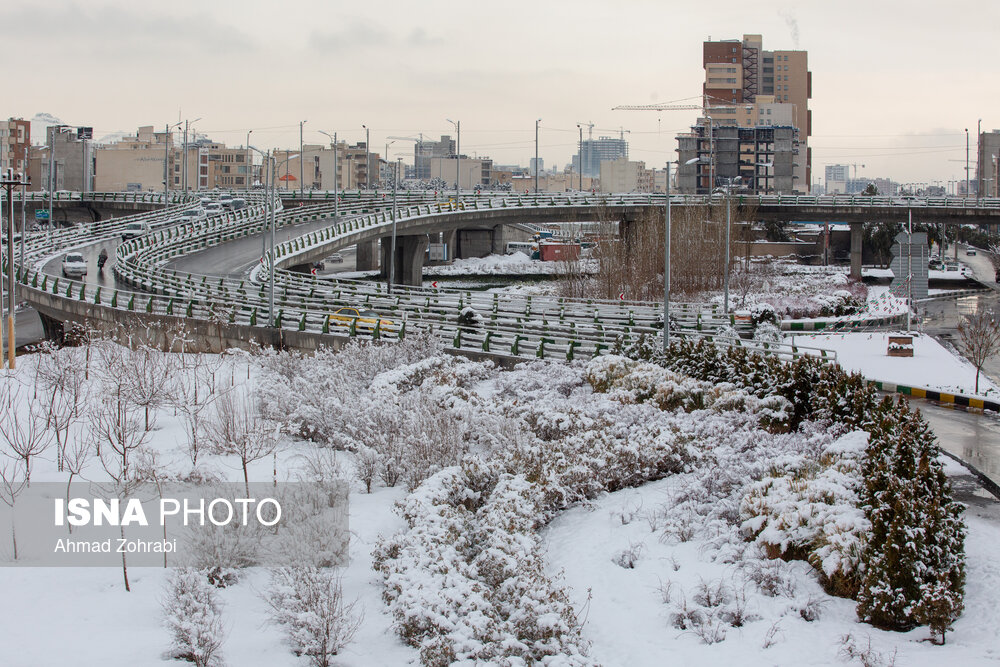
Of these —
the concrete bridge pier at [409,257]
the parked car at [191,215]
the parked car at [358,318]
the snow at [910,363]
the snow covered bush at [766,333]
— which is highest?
the parked car at [191,215]

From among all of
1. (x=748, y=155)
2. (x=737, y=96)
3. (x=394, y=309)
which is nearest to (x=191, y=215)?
(x=394, y=309)

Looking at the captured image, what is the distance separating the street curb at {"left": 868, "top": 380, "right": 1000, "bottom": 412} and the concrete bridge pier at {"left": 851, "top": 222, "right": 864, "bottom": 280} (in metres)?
54.9

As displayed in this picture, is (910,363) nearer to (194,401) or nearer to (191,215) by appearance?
(194,401)

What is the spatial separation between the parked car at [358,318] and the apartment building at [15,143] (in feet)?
487

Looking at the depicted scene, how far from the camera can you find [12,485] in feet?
53.1

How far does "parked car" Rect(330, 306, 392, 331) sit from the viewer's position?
3294 cm

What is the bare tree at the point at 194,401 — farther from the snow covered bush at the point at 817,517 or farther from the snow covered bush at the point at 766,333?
the snow covered bush at the point at 766,333

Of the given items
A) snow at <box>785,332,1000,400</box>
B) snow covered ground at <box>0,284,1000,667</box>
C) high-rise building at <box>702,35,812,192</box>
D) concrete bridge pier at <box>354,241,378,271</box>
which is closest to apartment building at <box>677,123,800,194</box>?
high-rise building at <box>702,35,812,192</box>

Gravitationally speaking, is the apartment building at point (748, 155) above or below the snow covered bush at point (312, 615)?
above

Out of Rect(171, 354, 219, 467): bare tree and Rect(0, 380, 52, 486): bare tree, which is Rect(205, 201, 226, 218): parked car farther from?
Rect(0, 380, 52, 486): bare tree

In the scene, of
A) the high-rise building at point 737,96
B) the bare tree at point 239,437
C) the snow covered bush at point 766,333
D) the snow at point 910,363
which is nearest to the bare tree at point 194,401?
the bare tree at point 239,437

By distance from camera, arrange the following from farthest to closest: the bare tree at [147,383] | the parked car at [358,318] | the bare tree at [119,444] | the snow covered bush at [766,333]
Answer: the snow covered bush at [766,333] → the parked car at [358,318] → the bare tree at [147,383] → the bare tree at [119,444]

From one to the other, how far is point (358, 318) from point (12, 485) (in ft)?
58.3

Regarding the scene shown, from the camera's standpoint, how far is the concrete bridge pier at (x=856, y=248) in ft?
266
